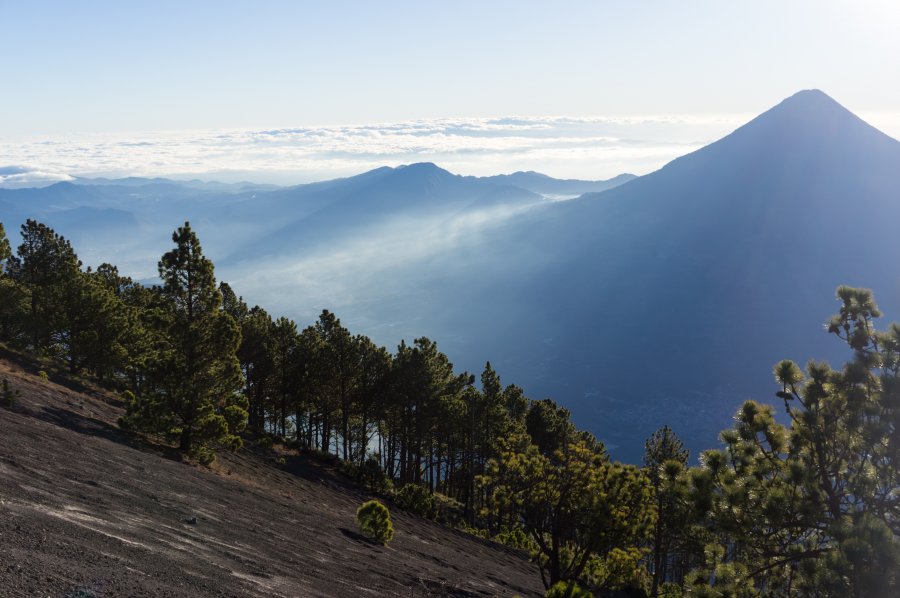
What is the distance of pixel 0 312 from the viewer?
55906 mm

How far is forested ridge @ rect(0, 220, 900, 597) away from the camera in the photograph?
12617mm

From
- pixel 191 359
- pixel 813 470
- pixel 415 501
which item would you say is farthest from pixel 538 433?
pixel 813 470

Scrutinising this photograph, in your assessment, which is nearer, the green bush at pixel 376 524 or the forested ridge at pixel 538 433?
the forested ridge at pixel 538 433

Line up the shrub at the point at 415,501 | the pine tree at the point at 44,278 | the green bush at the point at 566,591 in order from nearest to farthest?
the green bush at the point at 566,591, the shrub at the point at 415,501, the pine tree at the point at 44,278

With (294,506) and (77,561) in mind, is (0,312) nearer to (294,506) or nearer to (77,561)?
(294,506)

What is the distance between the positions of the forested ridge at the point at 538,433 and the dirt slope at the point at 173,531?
13.2 feet

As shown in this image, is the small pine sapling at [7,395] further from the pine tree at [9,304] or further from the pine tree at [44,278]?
the pine tree at [9,304]

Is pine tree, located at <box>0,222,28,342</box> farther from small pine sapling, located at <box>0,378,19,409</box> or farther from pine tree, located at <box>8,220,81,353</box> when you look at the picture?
small pine sapling, located at <box>0,378,19,409</box>

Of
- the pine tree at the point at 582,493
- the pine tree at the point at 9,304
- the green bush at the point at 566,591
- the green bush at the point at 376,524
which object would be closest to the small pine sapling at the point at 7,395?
the green bush at the point at 376,524

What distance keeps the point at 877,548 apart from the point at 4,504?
21.3m

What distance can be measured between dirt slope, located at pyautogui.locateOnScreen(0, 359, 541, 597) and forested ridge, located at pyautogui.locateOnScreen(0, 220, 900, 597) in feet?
13.2

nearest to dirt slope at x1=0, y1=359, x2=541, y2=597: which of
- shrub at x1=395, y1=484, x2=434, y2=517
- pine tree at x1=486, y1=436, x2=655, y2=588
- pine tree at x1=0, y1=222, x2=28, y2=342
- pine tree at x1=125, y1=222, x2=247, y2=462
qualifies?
pine tree at x1=125, y1=222, x2=247, y2=462

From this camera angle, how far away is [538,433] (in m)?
71.1

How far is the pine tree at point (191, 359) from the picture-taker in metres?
36.1
